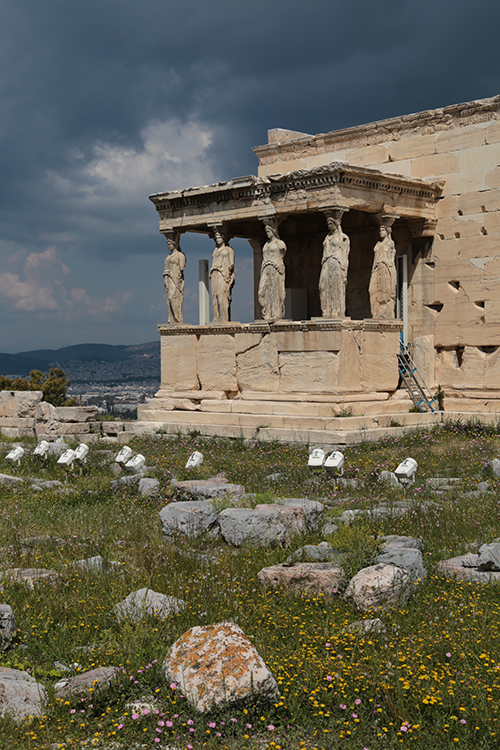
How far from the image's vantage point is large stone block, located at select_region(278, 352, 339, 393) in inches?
557

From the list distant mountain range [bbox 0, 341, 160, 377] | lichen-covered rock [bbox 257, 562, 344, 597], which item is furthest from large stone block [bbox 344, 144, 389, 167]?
distant mountain range [bbox 0, 341, 160, 377]

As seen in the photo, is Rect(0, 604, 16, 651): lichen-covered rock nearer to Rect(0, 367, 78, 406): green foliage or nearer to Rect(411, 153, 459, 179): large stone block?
Rect(411, 153, 459, 179): large stone block

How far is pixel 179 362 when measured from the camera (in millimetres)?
16812

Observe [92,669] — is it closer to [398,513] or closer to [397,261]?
[398,513]

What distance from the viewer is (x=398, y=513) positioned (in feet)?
26.2

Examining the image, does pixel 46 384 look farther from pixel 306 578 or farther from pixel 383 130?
pixel 306 578

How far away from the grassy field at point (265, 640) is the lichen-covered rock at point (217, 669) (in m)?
0.08

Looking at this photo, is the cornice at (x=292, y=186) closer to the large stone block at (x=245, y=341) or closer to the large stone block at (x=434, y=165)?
the large stone block at (x=434, y=165)

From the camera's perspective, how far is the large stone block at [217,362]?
626 inches

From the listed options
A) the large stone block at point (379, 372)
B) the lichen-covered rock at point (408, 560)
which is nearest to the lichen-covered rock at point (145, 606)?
the lichen-covered rock at point (408, 560)

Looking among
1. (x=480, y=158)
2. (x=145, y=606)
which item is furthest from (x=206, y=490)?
(x=480, y=158)

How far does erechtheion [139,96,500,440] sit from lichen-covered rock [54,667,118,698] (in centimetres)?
926

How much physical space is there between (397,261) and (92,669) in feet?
42.5

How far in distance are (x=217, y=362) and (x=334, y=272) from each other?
3201 mm
